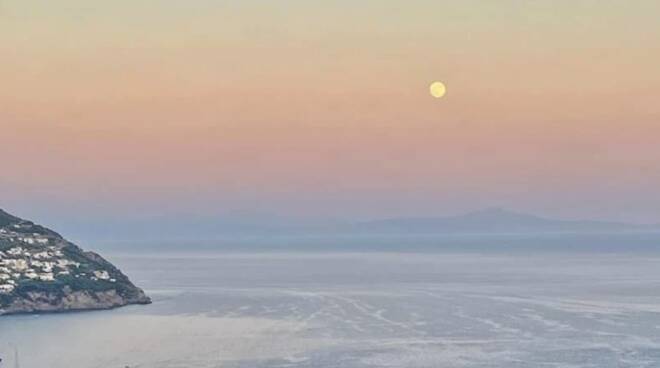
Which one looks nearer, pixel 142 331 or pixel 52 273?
pixel 142 331

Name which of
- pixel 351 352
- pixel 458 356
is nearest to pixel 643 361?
pixel 458 356

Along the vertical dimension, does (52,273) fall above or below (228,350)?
above

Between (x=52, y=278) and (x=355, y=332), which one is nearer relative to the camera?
(x=355, y=332)

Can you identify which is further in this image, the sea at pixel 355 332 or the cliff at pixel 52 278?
the cliff at pixel 52 278

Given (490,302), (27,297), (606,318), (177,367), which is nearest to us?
(177,367)

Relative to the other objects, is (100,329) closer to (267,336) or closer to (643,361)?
(267,336)

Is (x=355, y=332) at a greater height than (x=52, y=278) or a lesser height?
lesser

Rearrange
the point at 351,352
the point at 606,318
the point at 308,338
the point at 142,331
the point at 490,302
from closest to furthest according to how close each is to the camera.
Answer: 1. the point at 351,352
2. the point at 308,338
3. the point at 142,331
4. the point at 606,318
5. the point at 490,302

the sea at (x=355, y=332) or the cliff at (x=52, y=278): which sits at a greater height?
the cliff at (x=52, y=278)

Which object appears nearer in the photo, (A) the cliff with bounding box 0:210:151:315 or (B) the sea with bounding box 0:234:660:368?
(B) the sea with bounding box 0:234:660:368

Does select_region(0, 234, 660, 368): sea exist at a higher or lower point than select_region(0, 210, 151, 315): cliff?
lower
